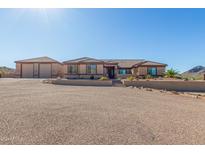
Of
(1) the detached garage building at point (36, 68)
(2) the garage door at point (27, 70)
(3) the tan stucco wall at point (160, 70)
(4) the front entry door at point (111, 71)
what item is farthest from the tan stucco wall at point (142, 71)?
(2) the garage door at point (27, 70)

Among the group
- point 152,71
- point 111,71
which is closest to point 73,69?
point 111,71

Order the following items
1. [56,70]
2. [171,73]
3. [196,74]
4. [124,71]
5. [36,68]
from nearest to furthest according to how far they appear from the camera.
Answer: [171,73]
[36,68]
[56,70]
[124,71]
[196,74]

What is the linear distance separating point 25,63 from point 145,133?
1306 inches

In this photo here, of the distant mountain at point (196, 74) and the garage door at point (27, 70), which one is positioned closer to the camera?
the distant mountain at point (196, 74)

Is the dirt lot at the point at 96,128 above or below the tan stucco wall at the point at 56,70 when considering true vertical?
below

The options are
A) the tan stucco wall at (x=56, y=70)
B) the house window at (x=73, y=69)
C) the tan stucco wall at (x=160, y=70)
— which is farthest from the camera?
the tan stucco wall at (x=56, y=70)

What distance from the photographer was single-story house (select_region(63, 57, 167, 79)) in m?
30.5

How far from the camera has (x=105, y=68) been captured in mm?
32719

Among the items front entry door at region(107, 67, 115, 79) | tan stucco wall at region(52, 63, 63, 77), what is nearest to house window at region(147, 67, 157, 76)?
front entry door at region(107, 67, 115, 79)

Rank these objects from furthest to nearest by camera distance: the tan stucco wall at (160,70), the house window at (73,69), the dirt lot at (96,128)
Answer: the tan stucco wall at (160,70), the house window at (73,69), the dirt lot at (96,128)

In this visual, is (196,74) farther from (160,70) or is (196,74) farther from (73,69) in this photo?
(73,69)

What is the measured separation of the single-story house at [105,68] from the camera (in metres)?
30.5

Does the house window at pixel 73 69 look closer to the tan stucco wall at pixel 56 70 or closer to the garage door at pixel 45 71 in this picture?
the tan stucco wall at pixel 56 70
